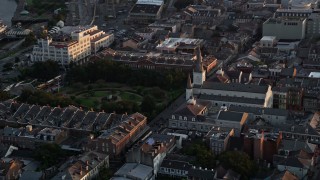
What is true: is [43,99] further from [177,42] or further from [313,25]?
[313,25]

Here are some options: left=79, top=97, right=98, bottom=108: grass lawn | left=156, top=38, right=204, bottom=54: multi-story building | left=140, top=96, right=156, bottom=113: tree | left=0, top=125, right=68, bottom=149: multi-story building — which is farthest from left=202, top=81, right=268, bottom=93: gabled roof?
left=156, top=38, right=204, bottom=54: multi-story building

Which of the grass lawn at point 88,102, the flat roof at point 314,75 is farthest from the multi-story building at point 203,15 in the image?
the grass lawn at point 88,102

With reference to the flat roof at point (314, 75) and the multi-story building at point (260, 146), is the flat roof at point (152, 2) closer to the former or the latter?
the flat roof at point (314, 75)

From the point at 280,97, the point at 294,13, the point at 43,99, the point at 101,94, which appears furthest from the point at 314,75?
the point at 43,99

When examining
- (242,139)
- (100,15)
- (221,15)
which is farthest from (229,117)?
(100,15)

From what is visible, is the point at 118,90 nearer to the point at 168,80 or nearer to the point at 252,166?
the point at 168,80

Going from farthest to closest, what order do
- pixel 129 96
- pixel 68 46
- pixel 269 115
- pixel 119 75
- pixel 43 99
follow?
pixel 68 46 < pixel 119 75 < pixel 129 96 < pixel 43 99 < pixel 269 115

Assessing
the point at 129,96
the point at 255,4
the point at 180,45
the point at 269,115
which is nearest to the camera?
the point at 269,115
